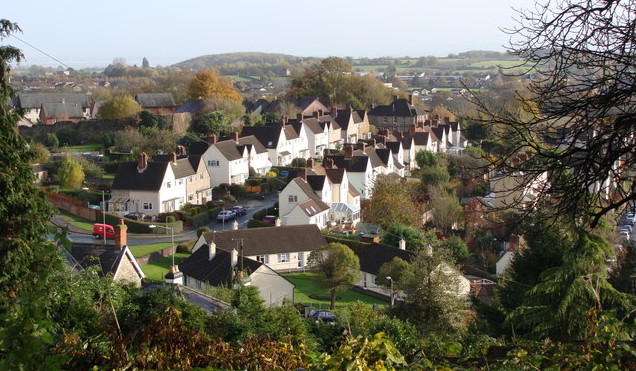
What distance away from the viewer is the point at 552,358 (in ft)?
17.4

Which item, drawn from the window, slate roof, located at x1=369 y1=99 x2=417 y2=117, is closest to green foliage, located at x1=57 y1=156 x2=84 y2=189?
the window

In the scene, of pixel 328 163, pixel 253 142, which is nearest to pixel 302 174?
pixel 328 163

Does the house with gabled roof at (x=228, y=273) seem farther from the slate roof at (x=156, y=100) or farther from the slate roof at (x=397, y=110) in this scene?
the slate roof at (x=156, y=100)

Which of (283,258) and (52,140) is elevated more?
(52,140)

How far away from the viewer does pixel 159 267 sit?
1140 inches

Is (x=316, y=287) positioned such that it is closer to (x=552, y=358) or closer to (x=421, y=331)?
(x=421, y=331)

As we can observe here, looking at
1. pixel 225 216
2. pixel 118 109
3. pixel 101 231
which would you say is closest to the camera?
pixel 101 231

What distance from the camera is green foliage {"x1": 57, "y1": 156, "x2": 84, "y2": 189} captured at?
4150cm

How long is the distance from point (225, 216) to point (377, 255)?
11.1m

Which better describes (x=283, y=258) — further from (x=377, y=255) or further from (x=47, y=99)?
(x=47, y=99)

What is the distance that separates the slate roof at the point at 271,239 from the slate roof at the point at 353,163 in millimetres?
11085

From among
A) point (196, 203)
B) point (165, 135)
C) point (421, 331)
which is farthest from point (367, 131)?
point (421, 331)

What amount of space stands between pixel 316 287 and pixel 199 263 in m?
4.28

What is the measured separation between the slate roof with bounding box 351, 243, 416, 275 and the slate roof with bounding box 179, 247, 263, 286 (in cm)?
483
